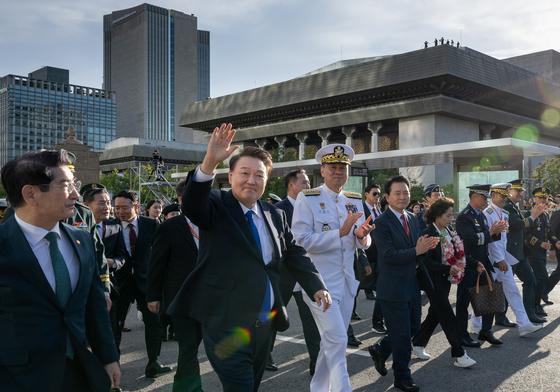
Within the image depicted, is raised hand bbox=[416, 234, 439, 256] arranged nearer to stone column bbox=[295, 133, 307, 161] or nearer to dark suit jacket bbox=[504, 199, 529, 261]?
dark suit jacket bbox=[504, 199, 529, 261]

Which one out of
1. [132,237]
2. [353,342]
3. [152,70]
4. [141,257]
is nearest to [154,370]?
[141,257]

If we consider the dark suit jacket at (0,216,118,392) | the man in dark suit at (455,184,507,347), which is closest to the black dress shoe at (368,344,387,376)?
the man in dark suit at (455,184,507,347)

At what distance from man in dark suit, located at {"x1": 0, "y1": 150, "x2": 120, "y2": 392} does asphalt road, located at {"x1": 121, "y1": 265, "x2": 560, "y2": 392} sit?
2.87 metres

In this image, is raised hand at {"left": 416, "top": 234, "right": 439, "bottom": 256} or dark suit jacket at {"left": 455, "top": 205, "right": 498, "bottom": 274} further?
dark suit jacket at {"left": 455, "top": 205, "right": 498, "bottom": 274}

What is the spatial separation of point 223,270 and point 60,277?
3.17 feet

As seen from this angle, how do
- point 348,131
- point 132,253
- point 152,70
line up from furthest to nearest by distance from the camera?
point 152,70
point 348,131
point 132,253

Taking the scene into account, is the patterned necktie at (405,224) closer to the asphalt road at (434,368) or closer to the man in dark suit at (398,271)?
the man in dark suit at (398,271)

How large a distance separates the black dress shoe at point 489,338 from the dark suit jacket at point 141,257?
171 inches

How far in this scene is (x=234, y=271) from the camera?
3.37 metres

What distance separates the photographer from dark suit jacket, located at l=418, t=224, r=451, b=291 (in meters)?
6.02

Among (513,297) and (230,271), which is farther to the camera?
(513,297)

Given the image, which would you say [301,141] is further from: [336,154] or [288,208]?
[336,154]

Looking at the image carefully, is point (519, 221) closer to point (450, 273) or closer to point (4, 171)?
point (450, 273)

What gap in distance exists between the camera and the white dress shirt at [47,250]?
279 centimetres
